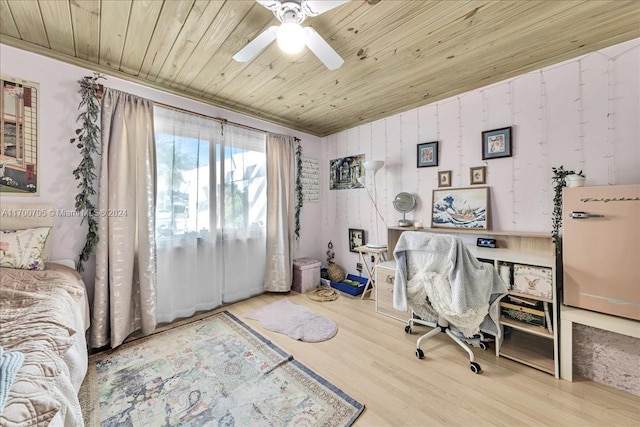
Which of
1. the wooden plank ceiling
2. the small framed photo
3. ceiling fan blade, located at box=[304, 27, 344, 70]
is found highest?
the wooden plank ceiling

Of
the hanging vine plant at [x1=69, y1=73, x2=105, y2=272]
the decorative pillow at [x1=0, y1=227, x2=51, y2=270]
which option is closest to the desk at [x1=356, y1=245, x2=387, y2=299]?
the hanging vine plant at [x1=69, y1=73, x2=105, y2=272]

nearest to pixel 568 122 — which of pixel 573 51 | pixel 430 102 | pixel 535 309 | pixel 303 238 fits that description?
pixel 573 51

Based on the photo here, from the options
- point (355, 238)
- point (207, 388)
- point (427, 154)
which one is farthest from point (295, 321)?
point (427, 154)

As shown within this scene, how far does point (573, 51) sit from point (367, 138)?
204 cm

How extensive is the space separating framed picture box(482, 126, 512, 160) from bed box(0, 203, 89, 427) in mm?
3226

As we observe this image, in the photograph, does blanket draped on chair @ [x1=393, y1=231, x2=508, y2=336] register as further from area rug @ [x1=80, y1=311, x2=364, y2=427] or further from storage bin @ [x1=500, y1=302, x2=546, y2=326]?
area rug @ [x1=80, y1=311, x2=364, y2=427]

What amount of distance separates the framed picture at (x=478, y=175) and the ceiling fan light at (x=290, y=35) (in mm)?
2106

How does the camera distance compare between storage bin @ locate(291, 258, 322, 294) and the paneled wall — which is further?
storage bin @ locate(291, 258, 322, 294)

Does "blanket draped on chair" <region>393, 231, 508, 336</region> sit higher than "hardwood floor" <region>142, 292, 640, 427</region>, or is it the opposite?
"blanket draped on chair" <region>393, 231, 508, 336</region>

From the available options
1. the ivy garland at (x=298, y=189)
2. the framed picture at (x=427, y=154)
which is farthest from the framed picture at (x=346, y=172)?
the framed picture at (x=427, y=154)

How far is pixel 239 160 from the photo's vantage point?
9.78ft

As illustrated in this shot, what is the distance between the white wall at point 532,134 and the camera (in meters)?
1.81

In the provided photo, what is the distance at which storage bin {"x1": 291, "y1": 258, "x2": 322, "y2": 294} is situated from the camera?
337 cm

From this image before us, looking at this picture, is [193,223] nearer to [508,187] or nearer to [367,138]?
[367,138]
